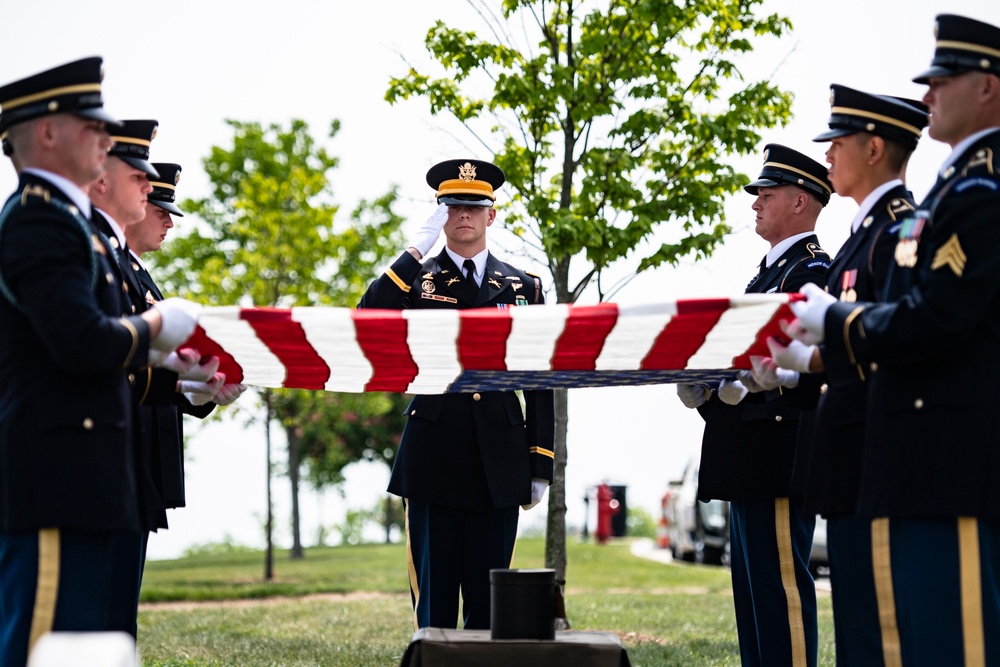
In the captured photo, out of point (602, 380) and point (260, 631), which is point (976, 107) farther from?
point (260, 631)

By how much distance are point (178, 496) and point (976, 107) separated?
3673 mm

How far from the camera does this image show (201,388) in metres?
4.86

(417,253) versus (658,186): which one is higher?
(658,186)

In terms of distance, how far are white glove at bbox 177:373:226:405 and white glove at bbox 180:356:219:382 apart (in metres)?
0.16

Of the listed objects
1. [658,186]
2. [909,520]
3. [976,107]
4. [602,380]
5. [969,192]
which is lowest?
[909,520]

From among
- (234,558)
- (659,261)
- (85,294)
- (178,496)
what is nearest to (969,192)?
(85,294)

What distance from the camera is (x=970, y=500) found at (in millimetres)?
3393

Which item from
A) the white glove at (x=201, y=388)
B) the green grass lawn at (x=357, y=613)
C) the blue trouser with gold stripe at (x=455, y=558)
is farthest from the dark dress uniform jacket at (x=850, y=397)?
the green grass lawn at (x=357, y=613)

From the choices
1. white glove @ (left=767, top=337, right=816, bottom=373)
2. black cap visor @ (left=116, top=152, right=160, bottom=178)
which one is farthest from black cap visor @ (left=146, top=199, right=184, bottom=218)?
white glove @ (left=767, top=337, right=816, bottom=373)

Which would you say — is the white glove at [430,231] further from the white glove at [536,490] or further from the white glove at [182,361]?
the white glove at [182,361]

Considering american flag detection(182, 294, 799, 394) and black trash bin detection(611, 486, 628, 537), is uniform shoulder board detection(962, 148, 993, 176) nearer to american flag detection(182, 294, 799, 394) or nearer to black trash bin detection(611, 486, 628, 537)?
american flag detection(182, 294, 799, 394)

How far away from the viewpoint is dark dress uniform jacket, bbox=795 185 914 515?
153 inches

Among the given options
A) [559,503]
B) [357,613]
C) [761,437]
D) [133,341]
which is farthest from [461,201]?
[357,613]

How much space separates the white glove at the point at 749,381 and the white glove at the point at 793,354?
47cm
